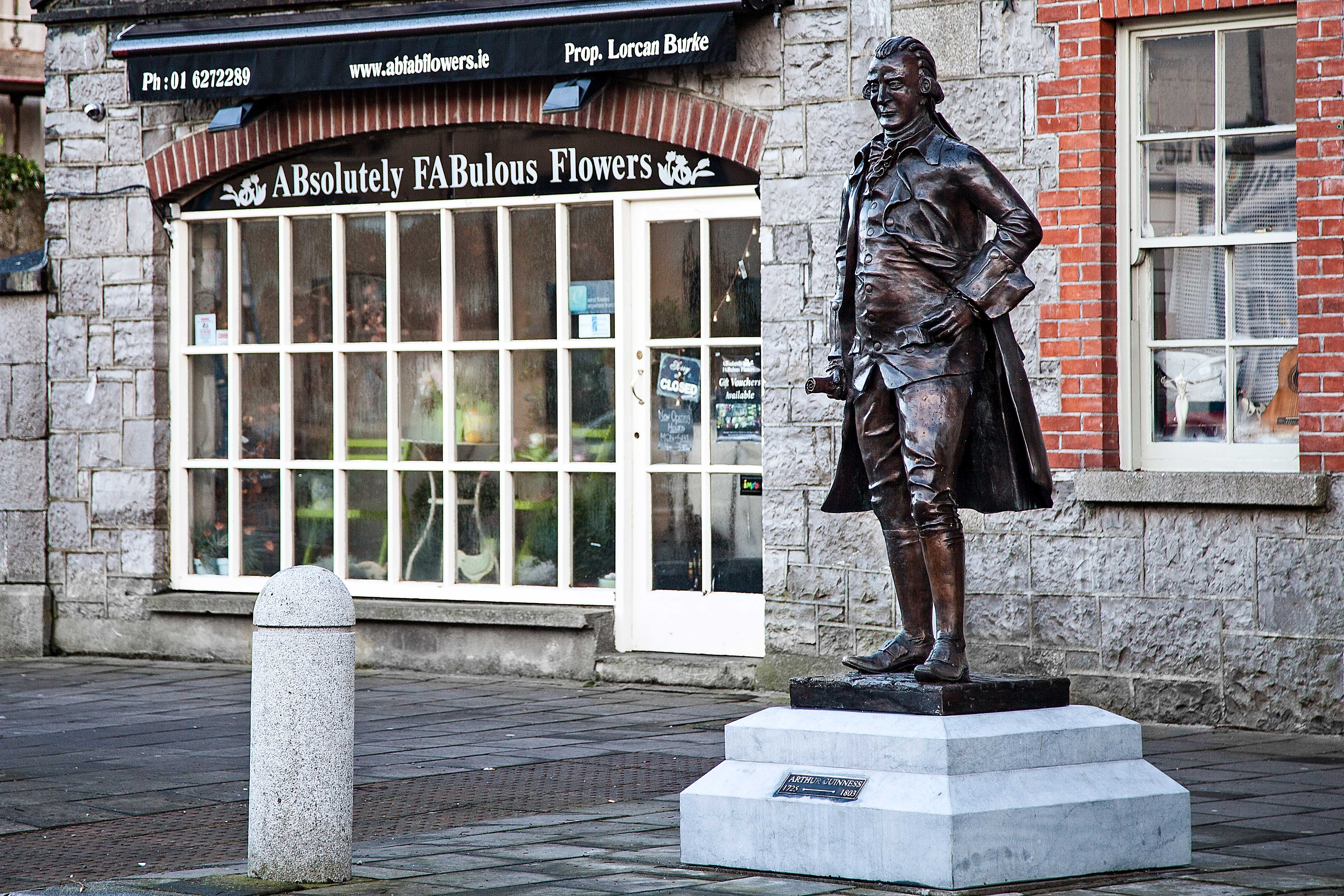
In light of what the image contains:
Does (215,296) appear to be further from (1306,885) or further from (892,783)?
(1306,885)

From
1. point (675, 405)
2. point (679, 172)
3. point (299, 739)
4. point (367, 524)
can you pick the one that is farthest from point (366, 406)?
point (299, 739)

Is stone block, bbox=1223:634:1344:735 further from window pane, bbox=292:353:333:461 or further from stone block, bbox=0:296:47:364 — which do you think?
stone block, bbox=0:296:47:364

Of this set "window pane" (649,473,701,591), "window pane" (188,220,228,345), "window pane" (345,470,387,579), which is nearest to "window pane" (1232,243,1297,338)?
"window pane" (649,473,701,591)

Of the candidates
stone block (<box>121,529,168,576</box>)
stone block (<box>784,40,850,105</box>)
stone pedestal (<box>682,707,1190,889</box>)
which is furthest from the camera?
stone block (<box>121,529,168,576</box>)

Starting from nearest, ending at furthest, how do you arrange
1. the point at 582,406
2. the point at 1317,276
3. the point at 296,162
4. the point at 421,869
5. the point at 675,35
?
the point at 421,869 < the point at 1317,276 < the point at 675,35 < the point at 582,406 < the point at 296,162

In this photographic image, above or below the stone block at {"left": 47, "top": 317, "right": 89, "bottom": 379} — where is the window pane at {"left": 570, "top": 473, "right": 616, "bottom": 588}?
below

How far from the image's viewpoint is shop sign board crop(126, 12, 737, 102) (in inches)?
376

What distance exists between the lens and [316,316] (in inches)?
438

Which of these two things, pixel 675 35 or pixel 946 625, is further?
pixel 675 35

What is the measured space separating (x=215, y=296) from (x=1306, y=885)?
8069mm

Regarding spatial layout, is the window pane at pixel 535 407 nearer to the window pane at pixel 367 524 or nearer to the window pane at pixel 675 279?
the window pane at pixel 675 279

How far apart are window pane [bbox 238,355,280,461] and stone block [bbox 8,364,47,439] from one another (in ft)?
4.38

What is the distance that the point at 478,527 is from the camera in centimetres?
1068

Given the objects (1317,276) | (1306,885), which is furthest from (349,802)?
(1317,276)
